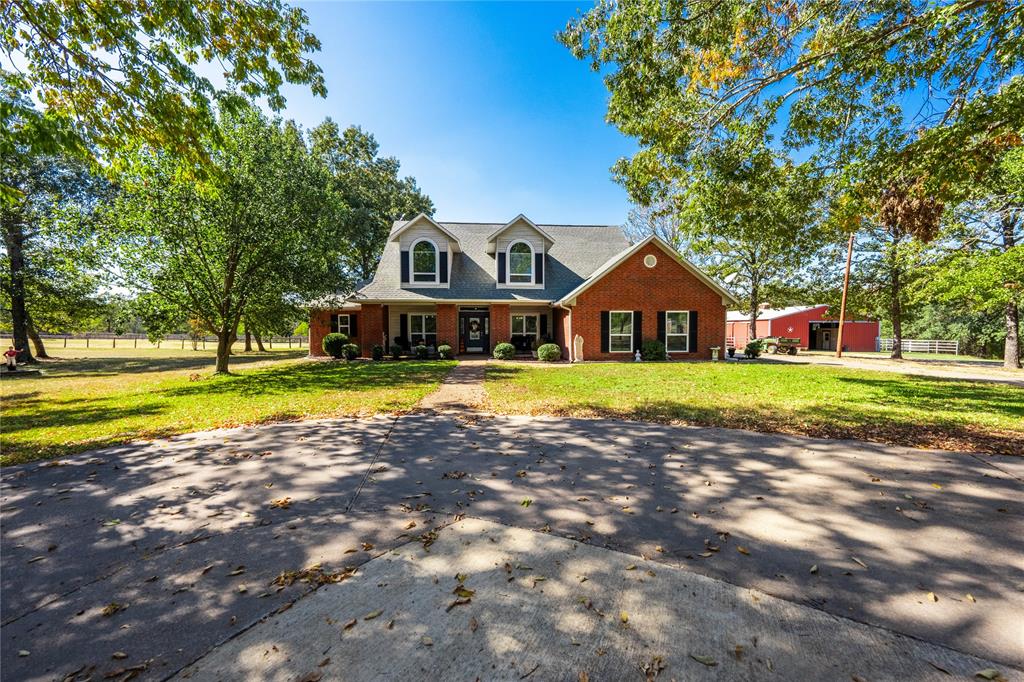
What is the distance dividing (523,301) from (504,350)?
261 centimetres

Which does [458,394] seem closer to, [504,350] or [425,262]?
[504,350]

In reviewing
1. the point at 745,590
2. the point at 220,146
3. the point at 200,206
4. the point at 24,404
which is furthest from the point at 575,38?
the point at 24,404

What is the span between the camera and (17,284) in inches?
850

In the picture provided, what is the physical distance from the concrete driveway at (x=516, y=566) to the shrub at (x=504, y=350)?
1365cm

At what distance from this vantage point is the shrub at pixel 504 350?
62.2ft

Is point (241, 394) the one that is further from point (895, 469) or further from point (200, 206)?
point (895, 469)

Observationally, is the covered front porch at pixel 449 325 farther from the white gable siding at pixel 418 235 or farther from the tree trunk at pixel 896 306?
the tree trunk at pixel 896 306

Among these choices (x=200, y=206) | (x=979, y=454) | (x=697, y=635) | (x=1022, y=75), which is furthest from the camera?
(x=200, y=206)

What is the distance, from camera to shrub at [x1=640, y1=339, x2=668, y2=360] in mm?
18500

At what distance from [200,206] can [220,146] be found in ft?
25.1

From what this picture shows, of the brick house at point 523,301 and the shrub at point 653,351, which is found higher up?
the brick house at point 523,301

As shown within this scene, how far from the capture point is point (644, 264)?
733 inches

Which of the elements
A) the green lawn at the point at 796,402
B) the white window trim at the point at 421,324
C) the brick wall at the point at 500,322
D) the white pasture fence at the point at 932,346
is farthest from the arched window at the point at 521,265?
the white pasture fence at the point at 932,346

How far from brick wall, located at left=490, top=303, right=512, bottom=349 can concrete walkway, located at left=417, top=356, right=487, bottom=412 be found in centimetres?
571
